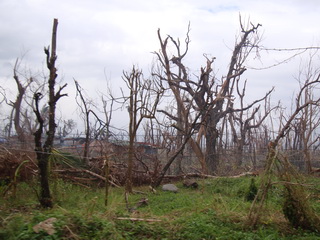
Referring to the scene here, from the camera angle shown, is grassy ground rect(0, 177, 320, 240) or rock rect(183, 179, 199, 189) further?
rock rect(183, 179, 199, 189)

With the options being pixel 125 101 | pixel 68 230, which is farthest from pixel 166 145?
pixel 68 230

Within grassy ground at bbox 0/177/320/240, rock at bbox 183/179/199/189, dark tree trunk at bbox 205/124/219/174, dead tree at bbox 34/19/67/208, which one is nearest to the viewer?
grassy ground at bbox 0/177/320/240

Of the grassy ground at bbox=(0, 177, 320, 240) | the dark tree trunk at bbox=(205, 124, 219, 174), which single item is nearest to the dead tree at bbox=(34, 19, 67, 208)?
the grassy ground at bbox=(0, 177, 320, 240)

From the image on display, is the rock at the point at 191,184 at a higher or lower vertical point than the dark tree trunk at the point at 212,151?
lower

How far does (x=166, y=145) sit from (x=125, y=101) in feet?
11.2

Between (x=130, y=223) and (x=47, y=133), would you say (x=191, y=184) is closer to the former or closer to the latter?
(x=47, y=133)

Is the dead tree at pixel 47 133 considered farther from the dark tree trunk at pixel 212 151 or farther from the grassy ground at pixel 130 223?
the dark tree trunk at pixel 212 151

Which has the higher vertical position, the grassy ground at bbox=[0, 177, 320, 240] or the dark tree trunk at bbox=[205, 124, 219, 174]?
the dark tree trunk at bbox=[205, 124, 219, 174]

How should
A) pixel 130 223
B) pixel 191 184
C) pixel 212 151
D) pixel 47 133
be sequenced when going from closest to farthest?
pixel 130 223 < pixel 47 133 < pixel 191 184 < pixel 212 151

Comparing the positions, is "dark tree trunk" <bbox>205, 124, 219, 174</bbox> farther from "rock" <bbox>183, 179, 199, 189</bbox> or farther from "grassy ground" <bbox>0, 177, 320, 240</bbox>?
"grassy ground" <bbox>0, 177, 320, 240</bbox>

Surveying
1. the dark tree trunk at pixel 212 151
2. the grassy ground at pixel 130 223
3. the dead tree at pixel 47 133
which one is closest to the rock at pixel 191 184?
the dark tree trunk at pixel 212 151

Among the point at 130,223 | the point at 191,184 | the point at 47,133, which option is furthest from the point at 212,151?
the point at 130,223

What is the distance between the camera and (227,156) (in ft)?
44.5

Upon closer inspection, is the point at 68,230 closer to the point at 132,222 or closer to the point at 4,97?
the point at 132,222
